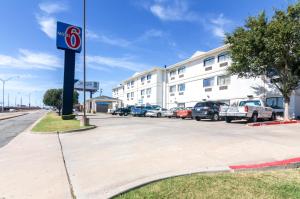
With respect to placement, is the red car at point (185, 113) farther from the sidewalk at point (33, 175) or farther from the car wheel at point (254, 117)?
the sidewalk at point (33, 175)

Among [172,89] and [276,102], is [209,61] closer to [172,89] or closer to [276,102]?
[276,102]

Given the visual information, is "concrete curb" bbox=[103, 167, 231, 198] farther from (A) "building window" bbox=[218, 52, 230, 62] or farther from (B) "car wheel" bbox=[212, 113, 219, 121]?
(A) "building window" bbox=[218, 52, 230, 62]

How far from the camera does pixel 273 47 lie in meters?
17.9

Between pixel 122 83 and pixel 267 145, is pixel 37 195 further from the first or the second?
pixel 122 83

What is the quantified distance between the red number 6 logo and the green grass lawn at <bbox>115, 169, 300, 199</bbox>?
1017 inches

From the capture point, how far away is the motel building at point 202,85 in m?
25.0

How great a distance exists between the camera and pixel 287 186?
4680mm

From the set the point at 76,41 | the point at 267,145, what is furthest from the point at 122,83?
the point at 267,145

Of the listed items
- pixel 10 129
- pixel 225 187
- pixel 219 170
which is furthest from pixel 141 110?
pixel 225 187

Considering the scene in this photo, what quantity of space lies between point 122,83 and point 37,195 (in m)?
64.3

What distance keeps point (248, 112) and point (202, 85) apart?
55.1 ft

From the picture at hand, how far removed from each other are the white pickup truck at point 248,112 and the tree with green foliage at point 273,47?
4.77 feet

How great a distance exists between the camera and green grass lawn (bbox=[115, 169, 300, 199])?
4.32m

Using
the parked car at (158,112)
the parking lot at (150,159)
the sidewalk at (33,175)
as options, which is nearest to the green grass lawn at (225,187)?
the parking lot at (150,159)
